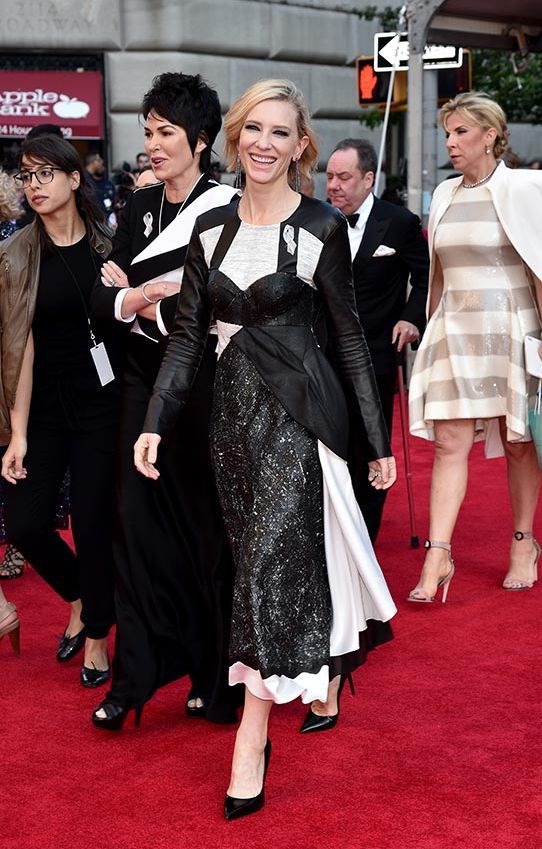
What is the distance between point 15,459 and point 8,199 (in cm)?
153

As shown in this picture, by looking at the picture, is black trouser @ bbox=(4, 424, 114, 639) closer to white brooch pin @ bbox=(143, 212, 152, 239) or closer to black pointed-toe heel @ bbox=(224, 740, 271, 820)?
white brooch pin @ bbox=(143, 212, 152, 239)

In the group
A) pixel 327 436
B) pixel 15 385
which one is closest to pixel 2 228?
pixel 15 385

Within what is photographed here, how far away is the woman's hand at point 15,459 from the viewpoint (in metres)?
4.85

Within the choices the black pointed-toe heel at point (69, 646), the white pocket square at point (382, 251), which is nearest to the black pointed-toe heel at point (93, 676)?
the black pointed-toe heel at point (69, 646)

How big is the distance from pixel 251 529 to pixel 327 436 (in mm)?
347

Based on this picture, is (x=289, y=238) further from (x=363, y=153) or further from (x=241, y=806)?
(x=363, y=153)

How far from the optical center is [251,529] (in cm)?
380

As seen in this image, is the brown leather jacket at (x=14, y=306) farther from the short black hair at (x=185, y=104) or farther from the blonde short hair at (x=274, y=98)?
the blonde short hair at (x=274, y=98)

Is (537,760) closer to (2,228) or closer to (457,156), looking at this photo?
(457,156)

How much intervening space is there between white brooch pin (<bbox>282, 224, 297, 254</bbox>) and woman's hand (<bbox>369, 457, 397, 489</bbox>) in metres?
0.68

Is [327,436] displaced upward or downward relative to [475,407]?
upward

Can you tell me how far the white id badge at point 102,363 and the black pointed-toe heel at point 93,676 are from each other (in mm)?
1074

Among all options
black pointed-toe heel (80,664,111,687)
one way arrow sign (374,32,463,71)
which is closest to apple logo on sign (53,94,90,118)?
one way arrow sign (374,32,463,71)

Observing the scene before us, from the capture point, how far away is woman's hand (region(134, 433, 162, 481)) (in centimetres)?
387
